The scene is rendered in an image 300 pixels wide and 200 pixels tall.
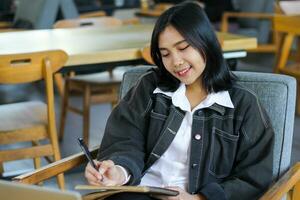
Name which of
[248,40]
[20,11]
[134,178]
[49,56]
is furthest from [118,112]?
[20,11]

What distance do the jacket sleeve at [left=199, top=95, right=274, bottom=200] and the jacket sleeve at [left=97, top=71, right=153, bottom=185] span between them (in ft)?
0.91

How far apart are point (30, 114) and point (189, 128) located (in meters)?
1.22

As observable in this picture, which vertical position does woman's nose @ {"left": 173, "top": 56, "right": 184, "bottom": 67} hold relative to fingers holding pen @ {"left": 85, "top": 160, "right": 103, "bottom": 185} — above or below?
above

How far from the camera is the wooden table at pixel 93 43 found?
A: 2.51m

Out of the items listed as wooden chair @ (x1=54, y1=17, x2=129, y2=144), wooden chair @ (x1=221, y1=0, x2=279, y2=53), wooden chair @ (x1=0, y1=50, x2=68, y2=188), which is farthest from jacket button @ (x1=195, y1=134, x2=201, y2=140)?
wooden chair @ (x1=221, y1=0, x2=279, y2=53)

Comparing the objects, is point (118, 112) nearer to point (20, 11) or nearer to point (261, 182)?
point (261, 182)

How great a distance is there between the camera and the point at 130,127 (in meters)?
1.64

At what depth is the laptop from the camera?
32.6 inches

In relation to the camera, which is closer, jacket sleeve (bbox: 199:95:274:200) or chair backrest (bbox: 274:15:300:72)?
jacket sleeve (bbox: 199:95:274:200)

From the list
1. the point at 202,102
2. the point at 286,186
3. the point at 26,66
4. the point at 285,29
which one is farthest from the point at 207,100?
the point at 285,29

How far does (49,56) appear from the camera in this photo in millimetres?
2277

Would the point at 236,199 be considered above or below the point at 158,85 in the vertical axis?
below

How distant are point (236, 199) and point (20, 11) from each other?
152 inches

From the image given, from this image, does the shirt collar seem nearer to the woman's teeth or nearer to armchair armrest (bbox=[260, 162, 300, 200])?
the woman's teeth
